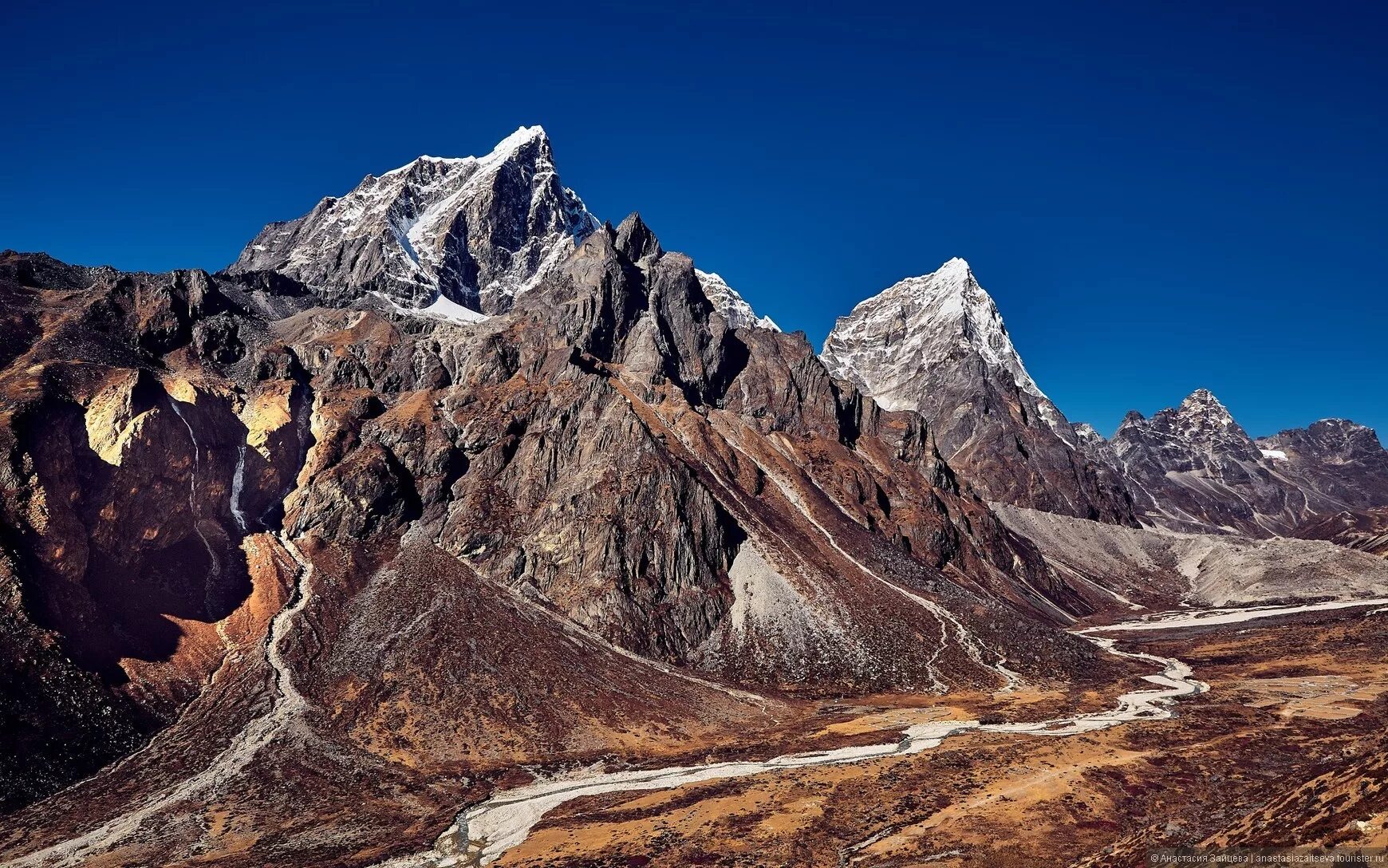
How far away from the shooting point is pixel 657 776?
81500 mm

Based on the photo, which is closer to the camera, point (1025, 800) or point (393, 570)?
point (1025, 800)

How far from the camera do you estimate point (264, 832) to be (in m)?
68.1

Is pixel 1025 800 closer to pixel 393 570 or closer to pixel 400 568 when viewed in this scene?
pixel 400 568

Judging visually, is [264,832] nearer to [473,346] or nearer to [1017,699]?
[1017,699]

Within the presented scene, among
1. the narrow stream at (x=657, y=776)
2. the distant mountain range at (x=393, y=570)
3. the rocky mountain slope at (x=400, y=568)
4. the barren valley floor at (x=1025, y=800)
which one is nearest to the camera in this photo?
the barren valley floor at (x=1025, y=800)

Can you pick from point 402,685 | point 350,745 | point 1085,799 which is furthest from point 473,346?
point 1085,799

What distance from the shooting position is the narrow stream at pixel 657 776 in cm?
6419

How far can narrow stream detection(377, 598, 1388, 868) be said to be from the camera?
64.2 metres

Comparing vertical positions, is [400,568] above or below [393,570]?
above

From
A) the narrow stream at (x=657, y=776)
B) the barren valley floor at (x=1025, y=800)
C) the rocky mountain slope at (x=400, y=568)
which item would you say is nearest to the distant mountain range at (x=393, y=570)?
the rocky mountain slope at (x=400, y=568)

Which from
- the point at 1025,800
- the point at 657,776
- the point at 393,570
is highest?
the point at 393,570

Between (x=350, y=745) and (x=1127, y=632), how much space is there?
6040 inches

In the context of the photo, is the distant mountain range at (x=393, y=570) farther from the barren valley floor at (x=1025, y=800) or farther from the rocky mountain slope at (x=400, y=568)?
the barren valley floor at (x=1025, y=800)

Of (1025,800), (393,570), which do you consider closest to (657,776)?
(1025,800)
